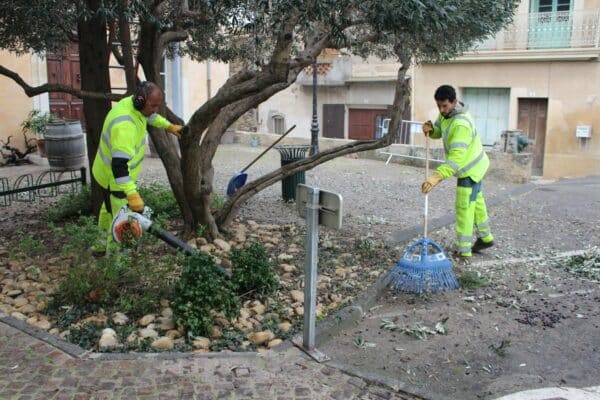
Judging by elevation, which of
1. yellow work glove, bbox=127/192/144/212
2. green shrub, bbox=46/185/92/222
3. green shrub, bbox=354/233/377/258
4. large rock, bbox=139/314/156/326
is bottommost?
large rock, bbox=139/314/156/326

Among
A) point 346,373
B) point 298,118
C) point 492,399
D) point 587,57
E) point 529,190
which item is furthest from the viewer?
point 298,118

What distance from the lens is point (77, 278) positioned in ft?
15.2

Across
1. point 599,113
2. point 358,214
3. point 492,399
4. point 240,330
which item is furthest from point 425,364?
point 599,113

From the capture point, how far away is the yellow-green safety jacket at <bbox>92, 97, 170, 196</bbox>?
16.8 ft

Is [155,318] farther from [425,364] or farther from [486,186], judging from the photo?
[486,186]

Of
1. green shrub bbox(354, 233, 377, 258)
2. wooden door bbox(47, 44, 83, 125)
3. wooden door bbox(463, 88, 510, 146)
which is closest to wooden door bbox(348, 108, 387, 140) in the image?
wooden door bbox(463, 88, 510, 146)

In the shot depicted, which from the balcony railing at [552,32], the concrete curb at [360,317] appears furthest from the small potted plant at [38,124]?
the balcony railing at [552,32]

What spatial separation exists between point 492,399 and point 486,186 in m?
8.45

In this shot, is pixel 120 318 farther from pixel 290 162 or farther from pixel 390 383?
pixel 290 162

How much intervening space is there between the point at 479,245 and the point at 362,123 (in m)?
16.1

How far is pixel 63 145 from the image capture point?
1141 centimetres

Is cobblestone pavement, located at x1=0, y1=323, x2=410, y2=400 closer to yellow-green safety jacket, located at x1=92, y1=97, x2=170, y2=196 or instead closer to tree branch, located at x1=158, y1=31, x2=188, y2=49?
yellow-green safety jacket, located at x1=92, y1=97, x2=170, y2=196

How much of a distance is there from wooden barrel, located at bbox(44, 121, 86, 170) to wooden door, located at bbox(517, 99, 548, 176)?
1224 centimetres

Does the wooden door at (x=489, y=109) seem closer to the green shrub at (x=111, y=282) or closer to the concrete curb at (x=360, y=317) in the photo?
the concrete curb at (x=360, y=317)
